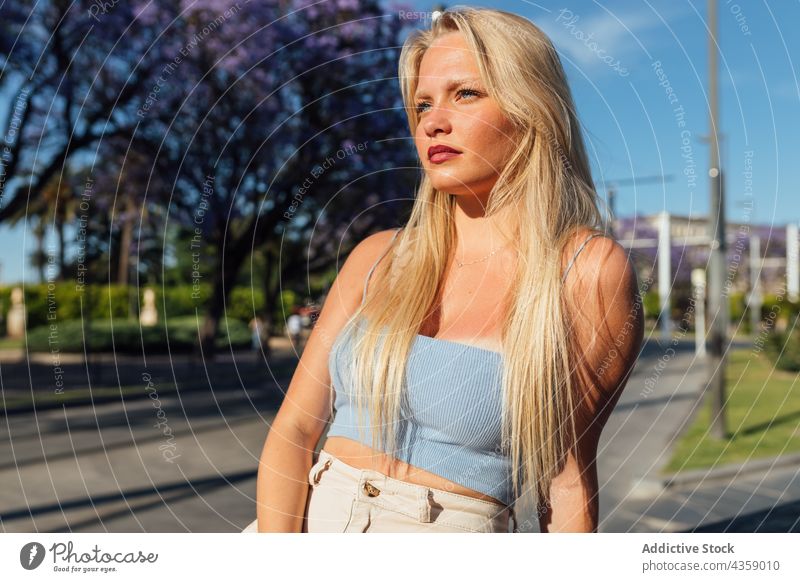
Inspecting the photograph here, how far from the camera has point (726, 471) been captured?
273 inches

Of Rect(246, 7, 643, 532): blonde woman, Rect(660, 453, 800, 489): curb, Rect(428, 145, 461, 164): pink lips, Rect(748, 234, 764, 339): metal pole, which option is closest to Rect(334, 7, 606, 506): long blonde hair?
Rect(246, 7, 643, 532): blonde woman

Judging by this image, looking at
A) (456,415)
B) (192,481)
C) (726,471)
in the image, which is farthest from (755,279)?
(192,481)

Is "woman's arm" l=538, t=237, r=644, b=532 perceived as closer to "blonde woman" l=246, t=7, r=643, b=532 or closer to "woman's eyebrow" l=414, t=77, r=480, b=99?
"blonde woman" l=246, t=7, r=643, b=532

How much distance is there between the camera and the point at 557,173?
167cm

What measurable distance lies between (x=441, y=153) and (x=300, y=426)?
65 centimetres

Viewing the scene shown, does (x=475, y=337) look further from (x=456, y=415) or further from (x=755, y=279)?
(x=755, y=279)

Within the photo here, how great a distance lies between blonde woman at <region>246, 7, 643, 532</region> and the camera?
1564 mm

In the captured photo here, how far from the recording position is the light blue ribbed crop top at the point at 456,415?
5.13 feet

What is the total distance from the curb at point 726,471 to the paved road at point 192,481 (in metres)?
0.07

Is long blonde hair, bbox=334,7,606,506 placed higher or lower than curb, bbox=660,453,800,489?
higher

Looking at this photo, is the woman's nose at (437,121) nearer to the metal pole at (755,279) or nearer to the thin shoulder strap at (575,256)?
the thin shoulder strap at (575,256)

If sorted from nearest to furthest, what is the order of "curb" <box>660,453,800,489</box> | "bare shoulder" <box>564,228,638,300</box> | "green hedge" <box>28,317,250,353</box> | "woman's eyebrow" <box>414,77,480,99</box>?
"bare shoulder" <box>564,228,638,300</box> → "woman's eyebrow" <box>414,77,480,99</box> → "curb" <box>660,453,800,489</box> → "green hedge" <box>28,317,250,353</box>

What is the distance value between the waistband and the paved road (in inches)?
17.3

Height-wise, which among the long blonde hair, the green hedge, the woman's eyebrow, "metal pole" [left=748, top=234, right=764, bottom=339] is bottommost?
the green hedge
